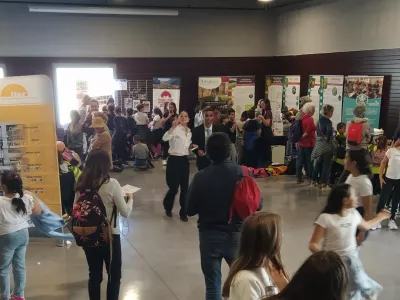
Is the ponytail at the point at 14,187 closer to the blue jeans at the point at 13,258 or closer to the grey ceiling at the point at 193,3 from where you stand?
the blue jeans at the point at 13,258

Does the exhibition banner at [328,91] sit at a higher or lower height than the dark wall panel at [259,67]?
lower

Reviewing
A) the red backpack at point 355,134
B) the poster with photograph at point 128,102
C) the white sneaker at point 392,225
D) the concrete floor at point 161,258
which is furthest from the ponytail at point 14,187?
the poster with photograph at point 128,102

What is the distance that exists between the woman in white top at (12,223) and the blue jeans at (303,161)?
5.72 meters

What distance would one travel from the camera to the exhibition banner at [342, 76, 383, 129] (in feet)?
27.5

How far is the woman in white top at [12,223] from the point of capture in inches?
135

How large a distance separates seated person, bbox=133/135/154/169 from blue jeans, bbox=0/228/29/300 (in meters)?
5.79

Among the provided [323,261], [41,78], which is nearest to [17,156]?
[41,78]

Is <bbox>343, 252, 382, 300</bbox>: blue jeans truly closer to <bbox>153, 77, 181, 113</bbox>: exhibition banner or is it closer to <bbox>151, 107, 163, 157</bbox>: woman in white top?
<bbox>151, 107, 163, 157</bbox>: woman in white top

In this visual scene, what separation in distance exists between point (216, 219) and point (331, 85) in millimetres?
7581

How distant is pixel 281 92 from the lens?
38.7ft

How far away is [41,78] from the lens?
477 cm

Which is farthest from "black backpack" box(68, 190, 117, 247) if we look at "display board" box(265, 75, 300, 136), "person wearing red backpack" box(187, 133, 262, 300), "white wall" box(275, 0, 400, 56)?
"display board" box(265, 75, 300, 136)

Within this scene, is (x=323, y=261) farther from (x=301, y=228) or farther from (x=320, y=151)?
(x=320, y=151)

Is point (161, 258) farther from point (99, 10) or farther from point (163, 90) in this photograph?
point (163, 90)
